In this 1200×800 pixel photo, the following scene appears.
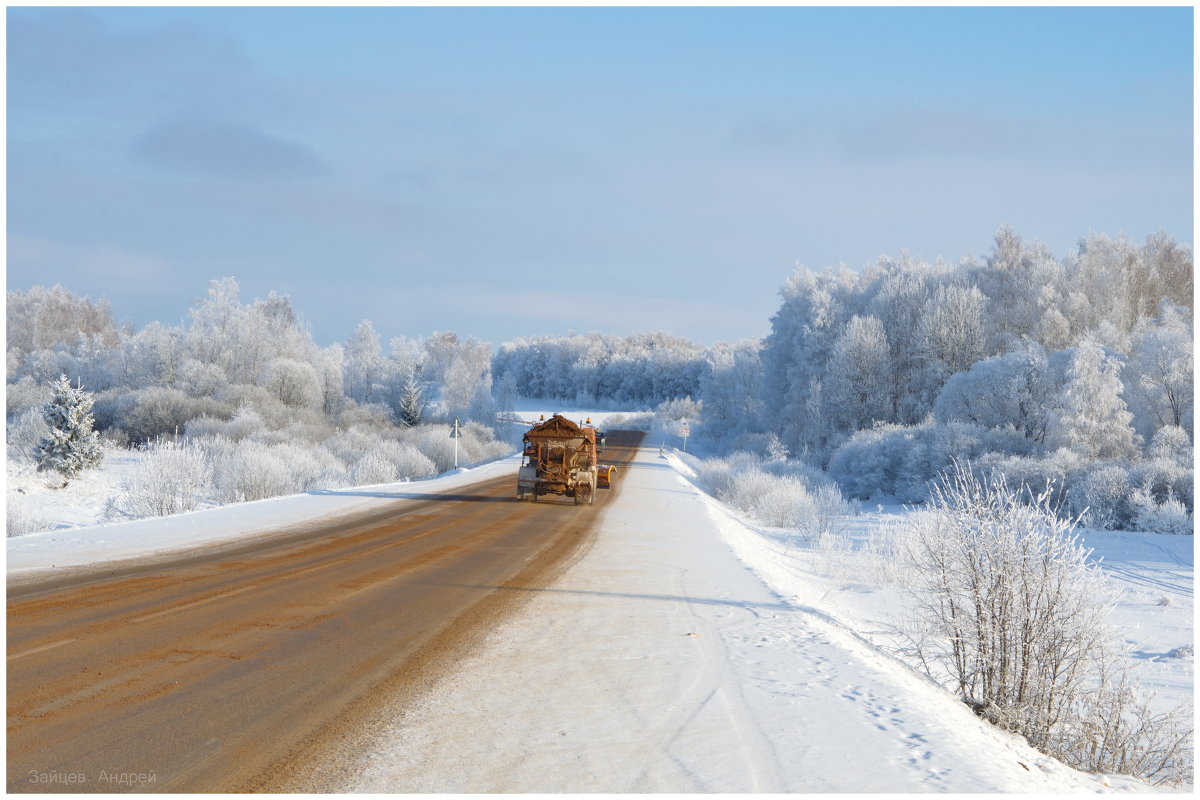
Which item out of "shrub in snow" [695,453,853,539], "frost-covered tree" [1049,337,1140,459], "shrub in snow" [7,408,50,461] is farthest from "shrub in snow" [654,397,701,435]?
"shrub in snow" [7,408,50,461]

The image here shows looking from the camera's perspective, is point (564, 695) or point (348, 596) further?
point (348, 596)

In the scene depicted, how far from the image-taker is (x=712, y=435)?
81938mm

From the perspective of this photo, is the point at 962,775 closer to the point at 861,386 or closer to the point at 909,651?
the point at 909,651

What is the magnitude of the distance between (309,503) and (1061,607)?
1809 cm

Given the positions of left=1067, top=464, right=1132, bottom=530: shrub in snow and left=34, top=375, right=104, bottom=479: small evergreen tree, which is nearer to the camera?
left=34, top=375, right=104, bottom=479: small evergreen tree

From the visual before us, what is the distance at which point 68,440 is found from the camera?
30688mm

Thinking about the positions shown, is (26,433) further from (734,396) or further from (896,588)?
(734,396)

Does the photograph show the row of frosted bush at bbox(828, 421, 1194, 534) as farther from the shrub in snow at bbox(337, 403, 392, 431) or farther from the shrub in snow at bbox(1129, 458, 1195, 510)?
the shrub in snow at bbox(337, 403, 392, 431)

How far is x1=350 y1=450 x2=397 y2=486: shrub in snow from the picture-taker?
31.6m

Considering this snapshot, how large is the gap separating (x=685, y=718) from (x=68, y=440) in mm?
32451

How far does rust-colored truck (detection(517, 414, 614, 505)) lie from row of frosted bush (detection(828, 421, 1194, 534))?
40.8ft

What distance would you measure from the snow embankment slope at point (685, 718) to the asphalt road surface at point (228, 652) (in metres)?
0.60

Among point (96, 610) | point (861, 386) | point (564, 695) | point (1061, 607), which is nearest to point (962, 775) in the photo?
point (564, 695)

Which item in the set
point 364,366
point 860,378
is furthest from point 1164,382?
point 364,366
